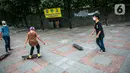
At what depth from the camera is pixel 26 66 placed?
4.96 meters

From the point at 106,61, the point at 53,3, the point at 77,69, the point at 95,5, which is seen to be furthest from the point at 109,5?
the point at 77,69

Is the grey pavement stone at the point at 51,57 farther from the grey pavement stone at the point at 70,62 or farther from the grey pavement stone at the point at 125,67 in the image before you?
the grey pavement stone at the point at 125,67

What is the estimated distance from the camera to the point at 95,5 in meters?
13.8

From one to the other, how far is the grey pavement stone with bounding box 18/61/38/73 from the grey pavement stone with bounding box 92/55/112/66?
240 centimetres

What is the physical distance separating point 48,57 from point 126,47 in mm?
3691

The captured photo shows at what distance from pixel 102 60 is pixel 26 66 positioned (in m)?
3.01

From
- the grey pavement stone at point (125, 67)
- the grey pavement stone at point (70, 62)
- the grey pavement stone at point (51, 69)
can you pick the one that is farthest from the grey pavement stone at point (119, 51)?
the grey pavement stone at point (51, 69)

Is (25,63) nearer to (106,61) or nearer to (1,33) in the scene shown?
(1,33)

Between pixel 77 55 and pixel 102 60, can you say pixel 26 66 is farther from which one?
pixel 102 60

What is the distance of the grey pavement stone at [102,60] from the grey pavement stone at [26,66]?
7.88 ft

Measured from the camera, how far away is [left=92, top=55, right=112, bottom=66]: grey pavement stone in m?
4.55

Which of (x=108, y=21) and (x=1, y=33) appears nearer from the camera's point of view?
(x=1, y=33)

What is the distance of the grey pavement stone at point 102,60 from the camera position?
455 centimetres

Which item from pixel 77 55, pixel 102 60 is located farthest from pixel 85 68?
pixel 77 55
